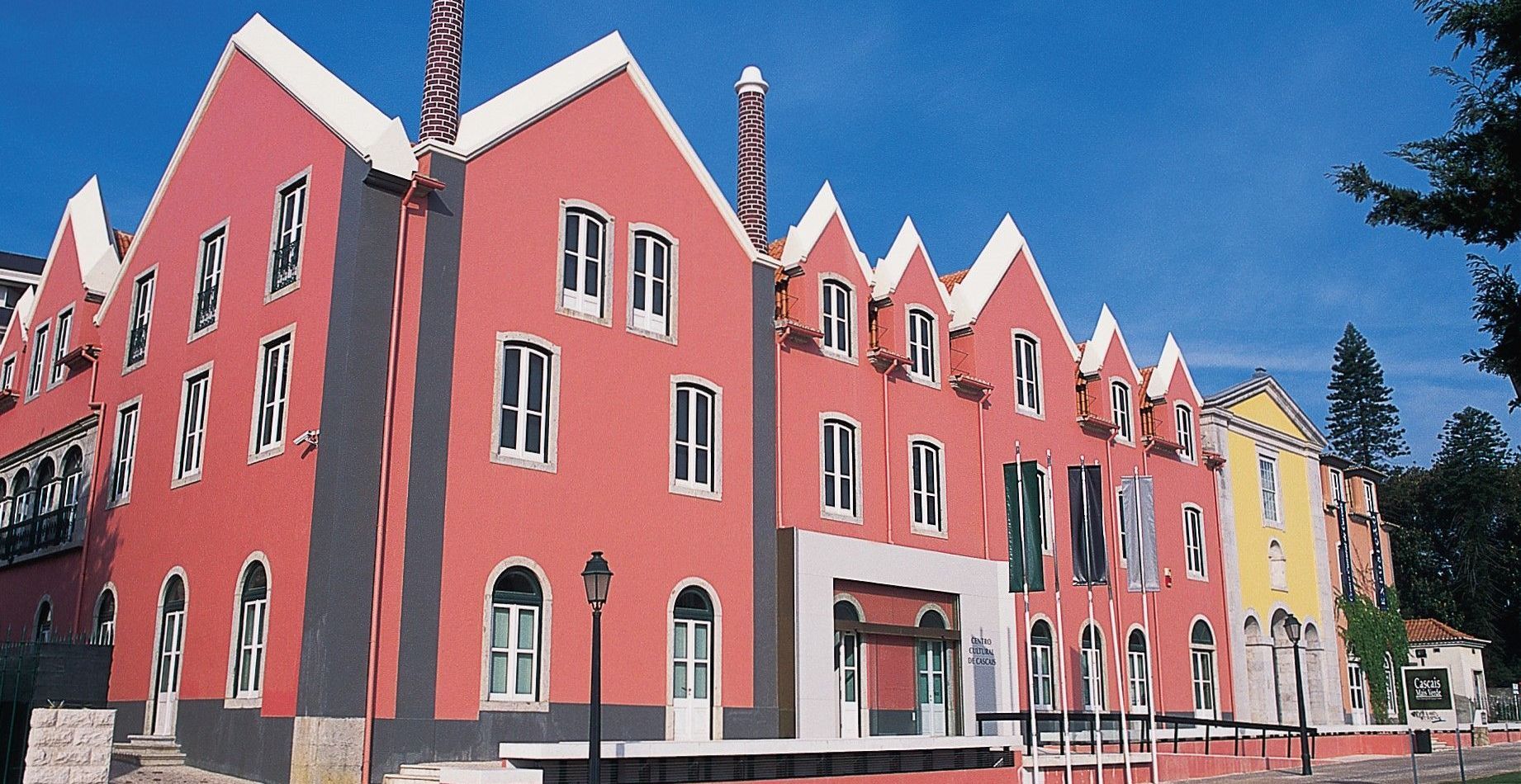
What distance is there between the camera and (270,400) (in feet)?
70.0

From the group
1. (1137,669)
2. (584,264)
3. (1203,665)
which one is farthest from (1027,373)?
(584,264)

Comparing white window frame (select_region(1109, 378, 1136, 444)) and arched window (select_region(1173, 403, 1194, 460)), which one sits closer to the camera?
white window frame (select_region(1109, 378, 1136, 444))

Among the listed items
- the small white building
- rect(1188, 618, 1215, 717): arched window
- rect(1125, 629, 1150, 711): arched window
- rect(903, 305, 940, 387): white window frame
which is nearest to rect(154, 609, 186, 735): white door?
rect(903, 305, 940, 387): white window frame

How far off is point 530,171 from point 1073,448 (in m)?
17.5

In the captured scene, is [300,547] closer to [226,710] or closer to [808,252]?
[226,710]

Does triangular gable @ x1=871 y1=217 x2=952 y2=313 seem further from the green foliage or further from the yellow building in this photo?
the green foliage

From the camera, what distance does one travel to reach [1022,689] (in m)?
30.5

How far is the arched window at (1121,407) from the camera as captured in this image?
119 feet

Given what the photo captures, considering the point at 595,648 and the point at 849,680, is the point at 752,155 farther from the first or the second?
the point at 595,648

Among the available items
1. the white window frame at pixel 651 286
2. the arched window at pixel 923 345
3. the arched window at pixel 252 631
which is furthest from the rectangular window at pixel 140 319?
the arched window at pixel 923 345

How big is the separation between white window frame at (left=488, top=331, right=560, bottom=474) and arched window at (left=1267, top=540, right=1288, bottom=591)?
26.8m

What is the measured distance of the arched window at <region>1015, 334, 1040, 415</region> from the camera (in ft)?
108

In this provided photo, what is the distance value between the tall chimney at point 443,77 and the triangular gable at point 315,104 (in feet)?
2.39

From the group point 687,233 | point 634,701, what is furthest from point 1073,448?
point 634,701
